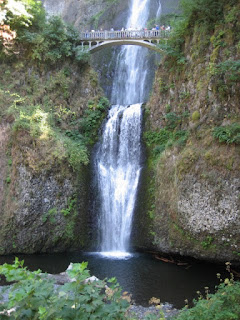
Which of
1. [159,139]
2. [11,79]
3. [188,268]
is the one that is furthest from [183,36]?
[188,268]

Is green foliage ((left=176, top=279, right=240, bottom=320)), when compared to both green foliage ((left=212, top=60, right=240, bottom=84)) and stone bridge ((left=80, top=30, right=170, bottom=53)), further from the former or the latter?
stone bridge ((left=80, top=30, right=170, bottom=53))

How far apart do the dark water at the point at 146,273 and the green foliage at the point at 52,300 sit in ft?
23.0

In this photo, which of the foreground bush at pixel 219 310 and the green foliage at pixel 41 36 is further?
the green foliage at pixel 41 36

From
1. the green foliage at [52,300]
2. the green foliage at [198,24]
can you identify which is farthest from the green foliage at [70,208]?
the green foliage at [52,300]

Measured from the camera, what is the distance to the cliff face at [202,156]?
11914mm

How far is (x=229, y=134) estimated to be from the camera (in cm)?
1205

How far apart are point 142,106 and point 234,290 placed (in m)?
13.1

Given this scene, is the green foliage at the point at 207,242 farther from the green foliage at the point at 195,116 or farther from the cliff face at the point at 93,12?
the cliff face at the point at 93,12

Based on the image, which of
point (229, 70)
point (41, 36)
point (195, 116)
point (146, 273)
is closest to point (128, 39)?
point (41, 36)

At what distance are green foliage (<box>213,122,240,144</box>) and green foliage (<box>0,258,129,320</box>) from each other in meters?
10.0

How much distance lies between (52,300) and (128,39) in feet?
64.5

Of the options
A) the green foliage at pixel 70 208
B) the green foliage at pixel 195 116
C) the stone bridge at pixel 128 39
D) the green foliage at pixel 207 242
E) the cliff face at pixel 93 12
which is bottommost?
the green foliage at pixel 207 242

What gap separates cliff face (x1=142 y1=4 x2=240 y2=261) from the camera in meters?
11.9

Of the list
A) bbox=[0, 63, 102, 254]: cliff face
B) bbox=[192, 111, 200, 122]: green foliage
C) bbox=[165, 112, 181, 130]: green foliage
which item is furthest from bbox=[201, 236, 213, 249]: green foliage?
bbox=[165, 112, 181, 130]: green foliage
